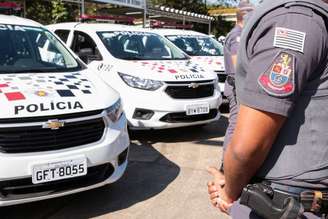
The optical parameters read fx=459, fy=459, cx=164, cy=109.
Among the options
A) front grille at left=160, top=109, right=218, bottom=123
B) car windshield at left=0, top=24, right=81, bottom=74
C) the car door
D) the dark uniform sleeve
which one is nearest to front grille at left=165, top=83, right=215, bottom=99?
front grille at left=160, top=109, right=218, bottom=123

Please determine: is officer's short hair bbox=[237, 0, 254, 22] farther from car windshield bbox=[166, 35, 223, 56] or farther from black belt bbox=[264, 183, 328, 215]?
car windshield bbox=[166, 35, 223, 56]

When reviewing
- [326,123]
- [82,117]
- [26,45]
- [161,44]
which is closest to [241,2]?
[82,117]

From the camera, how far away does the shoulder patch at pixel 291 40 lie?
4.06 feet

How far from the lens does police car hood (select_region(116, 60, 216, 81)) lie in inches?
241

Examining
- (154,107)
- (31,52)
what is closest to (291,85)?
(31,52)

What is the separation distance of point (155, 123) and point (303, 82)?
188 inches

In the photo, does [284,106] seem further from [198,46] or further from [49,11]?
[49,11]

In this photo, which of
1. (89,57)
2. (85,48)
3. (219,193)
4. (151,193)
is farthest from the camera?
(85,48)

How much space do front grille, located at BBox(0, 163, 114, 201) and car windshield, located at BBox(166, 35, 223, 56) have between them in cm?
569

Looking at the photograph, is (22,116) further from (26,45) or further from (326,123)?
(326,123)

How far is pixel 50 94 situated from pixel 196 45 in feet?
19.9

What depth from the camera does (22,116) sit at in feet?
11.1

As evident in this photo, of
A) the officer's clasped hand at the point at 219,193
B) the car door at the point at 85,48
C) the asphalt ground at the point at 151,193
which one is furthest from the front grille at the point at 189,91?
the officer's clasped hand at the point at 219,193

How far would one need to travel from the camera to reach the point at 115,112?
4066mm
